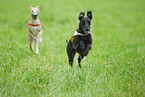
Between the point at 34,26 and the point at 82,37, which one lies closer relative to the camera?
the point at 82,37

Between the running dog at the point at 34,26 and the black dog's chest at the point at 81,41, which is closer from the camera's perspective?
the black dog's chest at the point at 81,41

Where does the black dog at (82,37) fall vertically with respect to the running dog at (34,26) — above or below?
below

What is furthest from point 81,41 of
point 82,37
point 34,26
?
point 34,26

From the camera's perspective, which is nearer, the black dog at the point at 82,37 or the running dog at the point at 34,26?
the black dog at the point at 82,37

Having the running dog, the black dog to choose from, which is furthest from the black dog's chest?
the running dog

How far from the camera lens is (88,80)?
3770 millimetres

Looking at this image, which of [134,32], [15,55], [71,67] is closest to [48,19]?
[134,32]

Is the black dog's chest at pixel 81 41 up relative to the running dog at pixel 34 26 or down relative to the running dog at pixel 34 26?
down

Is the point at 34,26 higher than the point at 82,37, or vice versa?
the point at 34,26

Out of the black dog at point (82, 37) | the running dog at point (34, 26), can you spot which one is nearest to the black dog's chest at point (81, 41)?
the black dog at point (82, 37)

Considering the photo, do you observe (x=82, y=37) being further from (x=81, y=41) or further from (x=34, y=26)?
(x=34, y=26)

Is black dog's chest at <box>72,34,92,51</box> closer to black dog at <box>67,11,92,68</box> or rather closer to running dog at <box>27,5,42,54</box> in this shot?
black dog at <box>67,11,92,68</box>

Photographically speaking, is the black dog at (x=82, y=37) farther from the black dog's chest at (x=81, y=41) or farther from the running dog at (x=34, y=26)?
the running dog at (x=34, y=26)

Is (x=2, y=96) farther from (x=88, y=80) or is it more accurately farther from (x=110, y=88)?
(x=110, y=88)
